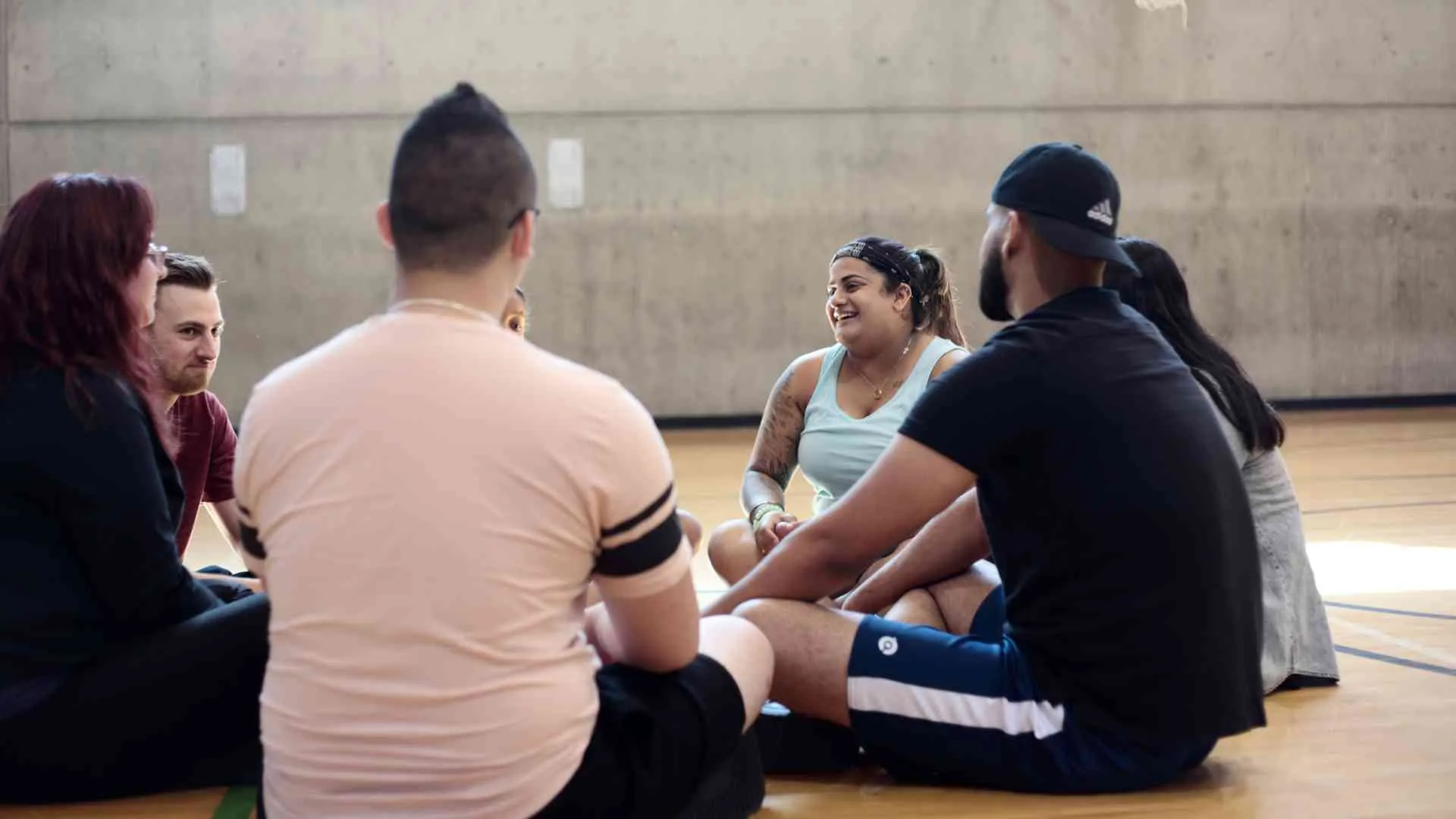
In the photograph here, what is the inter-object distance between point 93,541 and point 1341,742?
228 cm

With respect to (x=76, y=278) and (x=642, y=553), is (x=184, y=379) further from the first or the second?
(x=642, y=553)

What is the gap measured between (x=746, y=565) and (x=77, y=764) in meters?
1.75

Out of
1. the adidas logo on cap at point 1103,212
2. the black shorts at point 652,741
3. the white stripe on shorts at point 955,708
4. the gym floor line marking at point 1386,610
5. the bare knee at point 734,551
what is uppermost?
the adidas logo on cap at point 1103,212

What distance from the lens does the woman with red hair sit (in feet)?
7.01

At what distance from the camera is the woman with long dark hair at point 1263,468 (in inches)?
111

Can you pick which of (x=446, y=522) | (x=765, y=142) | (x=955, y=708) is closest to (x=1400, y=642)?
(x=955, y=708)

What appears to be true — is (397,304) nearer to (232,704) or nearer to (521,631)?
(521,631)

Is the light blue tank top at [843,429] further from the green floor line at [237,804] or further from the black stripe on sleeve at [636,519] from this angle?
the black stripe on sleeve at [636,519]

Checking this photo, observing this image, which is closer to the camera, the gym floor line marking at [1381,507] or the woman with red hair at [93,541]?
the woman with red hair at [93,541]

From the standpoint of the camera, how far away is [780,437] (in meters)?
3.77

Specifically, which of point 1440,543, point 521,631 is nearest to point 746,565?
point 521,631

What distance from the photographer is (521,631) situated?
1601 millimetres

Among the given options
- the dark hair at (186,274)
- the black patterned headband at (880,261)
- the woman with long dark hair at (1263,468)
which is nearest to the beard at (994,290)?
the woman with long dark hair at (1263,468)

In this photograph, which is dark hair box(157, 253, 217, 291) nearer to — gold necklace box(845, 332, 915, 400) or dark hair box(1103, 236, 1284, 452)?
gold necklace box(845, 332, 915, 400)
